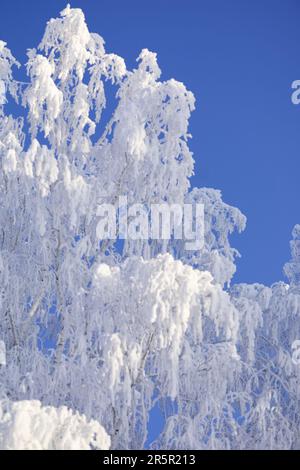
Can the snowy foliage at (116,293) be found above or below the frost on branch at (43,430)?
above

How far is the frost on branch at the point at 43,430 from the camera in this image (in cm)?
596

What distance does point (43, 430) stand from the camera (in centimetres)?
601

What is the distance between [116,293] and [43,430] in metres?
1.90

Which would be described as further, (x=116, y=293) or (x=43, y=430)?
(x=116, y=293)

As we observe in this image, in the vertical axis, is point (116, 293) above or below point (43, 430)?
above

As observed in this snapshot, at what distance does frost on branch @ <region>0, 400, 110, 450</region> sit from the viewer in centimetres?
596

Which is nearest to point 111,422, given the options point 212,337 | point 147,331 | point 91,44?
point 147,331

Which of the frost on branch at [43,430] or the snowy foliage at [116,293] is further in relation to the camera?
the snowy foliage at [116,293]

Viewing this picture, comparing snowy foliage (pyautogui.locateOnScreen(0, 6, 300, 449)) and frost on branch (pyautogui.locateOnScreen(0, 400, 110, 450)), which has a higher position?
snowy foliage (pyautogui.locateOnScreen(0, 6, 300, 449))

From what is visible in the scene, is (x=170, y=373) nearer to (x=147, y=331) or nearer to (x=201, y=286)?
(x=147, y=331)

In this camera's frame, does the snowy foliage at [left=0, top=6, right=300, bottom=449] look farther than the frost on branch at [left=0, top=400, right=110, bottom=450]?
Yes

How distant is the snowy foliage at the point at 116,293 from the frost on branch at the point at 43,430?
0.01m

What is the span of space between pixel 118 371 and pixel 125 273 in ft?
3.60

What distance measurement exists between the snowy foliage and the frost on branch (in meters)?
0.01
